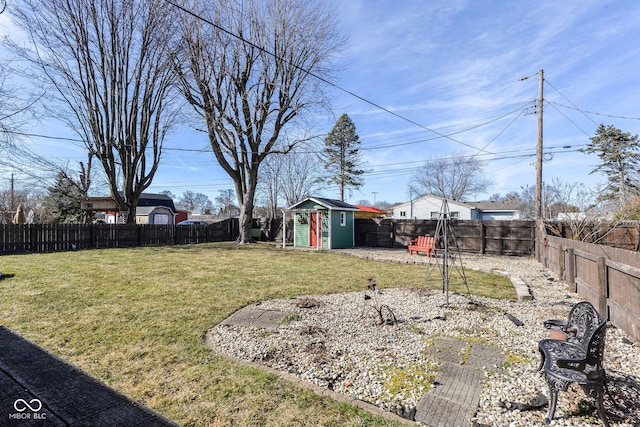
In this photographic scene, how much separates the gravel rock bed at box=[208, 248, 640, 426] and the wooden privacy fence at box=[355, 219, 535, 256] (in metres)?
7.88

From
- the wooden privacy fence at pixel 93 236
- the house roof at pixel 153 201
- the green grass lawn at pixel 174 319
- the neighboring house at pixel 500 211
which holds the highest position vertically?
the house roof at pixel 153 201

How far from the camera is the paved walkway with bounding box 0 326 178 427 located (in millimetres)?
757

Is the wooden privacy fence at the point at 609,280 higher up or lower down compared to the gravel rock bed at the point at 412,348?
higher up

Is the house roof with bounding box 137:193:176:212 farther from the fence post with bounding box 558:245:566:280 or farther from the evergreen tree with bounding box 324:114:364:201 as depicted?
the fence post with bounding box 558:245:566:280

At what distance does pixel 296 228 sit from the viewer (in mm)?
16312

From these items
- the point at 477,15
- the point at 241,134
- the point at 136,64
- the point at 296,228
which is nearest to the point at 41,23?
the point at 136,64

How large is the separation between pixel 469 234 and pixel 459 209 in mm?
16846

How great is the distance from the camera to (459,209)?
29109mm

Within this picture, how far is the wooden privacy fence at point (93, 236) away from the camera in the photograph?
11453mm

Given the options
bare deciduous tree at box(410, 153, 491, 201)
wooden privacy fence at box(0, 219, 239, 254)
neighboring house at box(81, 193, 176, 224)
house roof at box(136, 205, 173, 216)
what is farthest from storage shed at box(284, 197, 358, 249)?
bare deciduous tree at box(410, 153, 491, 201)

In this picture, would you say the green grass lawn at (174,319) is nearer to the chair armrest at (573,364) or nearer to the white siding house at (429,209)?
the chair armrest at (573,364)

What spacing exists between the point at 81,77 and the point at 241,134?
741 centimetres

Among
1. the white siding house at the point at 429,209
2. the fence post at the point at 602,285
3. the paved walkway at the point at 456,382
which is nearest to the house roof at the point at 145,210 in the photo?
the white siding house at the point at 429,209

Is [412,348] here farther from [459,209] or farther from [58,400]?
[459,209]
